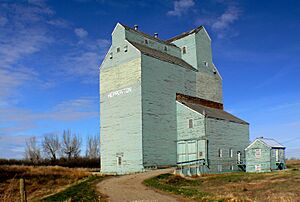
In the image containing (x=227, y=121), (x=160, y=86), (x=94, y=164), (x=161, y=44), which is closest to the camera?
(x=160, y=86)

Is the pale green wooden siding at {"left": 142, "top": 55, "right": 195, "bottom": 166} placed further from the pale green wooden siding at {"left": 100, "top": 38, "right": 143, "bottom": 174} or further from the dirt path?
the dirt path

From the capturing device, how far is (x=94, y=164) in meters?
70.8

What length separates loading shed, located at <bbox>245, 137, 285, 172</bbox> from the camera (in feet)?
132

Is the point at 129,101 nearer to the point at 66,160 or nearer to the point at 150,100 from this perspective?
the point at 150,100

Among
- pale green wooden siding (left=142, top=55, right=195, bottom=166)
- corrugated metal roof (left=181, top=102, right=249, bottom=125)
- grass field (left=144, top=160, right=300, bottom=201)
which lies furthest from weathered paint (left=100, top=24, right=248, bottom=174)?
grass field (left=144, top=160, right=300, bottom=201)

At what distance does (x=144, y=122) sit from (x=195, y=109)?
7.22 meters

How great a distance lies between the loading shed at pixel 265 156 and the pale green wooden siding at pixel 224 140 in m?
2.52

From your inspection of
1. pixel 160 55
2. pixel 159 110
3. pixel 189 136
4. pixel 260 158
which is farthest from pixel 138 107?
pixel 260 158

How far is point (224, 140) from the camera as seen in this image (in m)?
43.0

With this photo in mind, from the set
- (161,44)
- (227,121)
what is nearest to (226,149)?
(227,121)

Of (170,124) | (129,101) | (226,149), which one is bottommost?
(226,149)

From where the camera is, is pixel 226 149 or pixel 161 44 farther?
pixel 161 44

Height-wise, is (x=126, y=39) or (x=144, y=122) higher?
(x=126, y=39)

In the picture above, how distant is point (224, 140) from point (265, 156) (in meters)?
5.12
